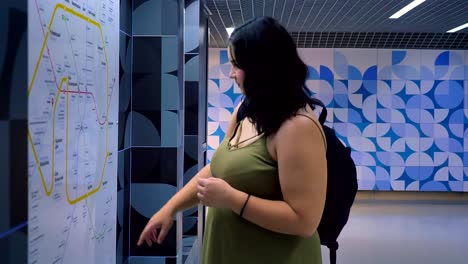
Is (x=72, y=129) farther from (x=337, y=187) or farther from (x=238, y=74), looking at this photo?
(x=337, y=187)

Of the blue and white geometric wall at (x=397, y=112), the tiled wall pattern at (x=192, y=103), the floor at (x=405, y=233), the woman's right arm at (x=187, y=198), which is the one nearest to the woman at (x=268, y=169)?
the woman's right arm at (x=187, y=198)

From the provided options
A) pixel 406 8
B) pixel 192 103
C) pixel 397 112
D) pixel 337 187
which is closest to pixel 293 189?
pixel 337 187

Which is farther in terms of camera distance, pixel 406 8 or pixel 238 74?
pixel 406 8

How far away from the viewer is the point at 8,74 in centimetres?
91

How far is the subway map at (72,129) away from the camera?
1532 millimetres

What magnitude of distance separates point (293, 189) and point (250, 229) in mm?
188

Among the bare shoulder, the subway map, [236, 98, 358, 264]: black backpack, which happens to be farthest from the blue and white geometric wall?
the bare shoulder

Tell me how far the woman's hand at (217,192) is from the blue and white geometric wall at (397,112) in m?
7.86

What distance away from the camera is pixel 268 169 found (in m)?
1.44

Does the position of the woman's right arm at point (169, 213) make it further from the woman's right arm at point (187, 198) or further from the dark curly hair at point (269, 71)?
the dark curly hair at point (269, 71)

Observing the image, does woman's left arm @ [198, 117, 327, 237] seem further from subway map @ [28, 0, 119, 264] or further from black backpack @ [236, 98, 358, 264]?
subway map @ [28, 0, 119, 264]

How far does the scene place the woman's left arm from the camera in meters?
1.38

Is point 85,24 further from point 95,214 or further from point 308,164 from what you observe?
point 308,164

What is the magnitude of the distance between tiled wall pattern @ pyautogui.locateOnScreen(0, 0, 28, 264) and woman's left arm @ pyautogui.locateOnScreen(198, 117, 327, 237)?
1.86 ft
